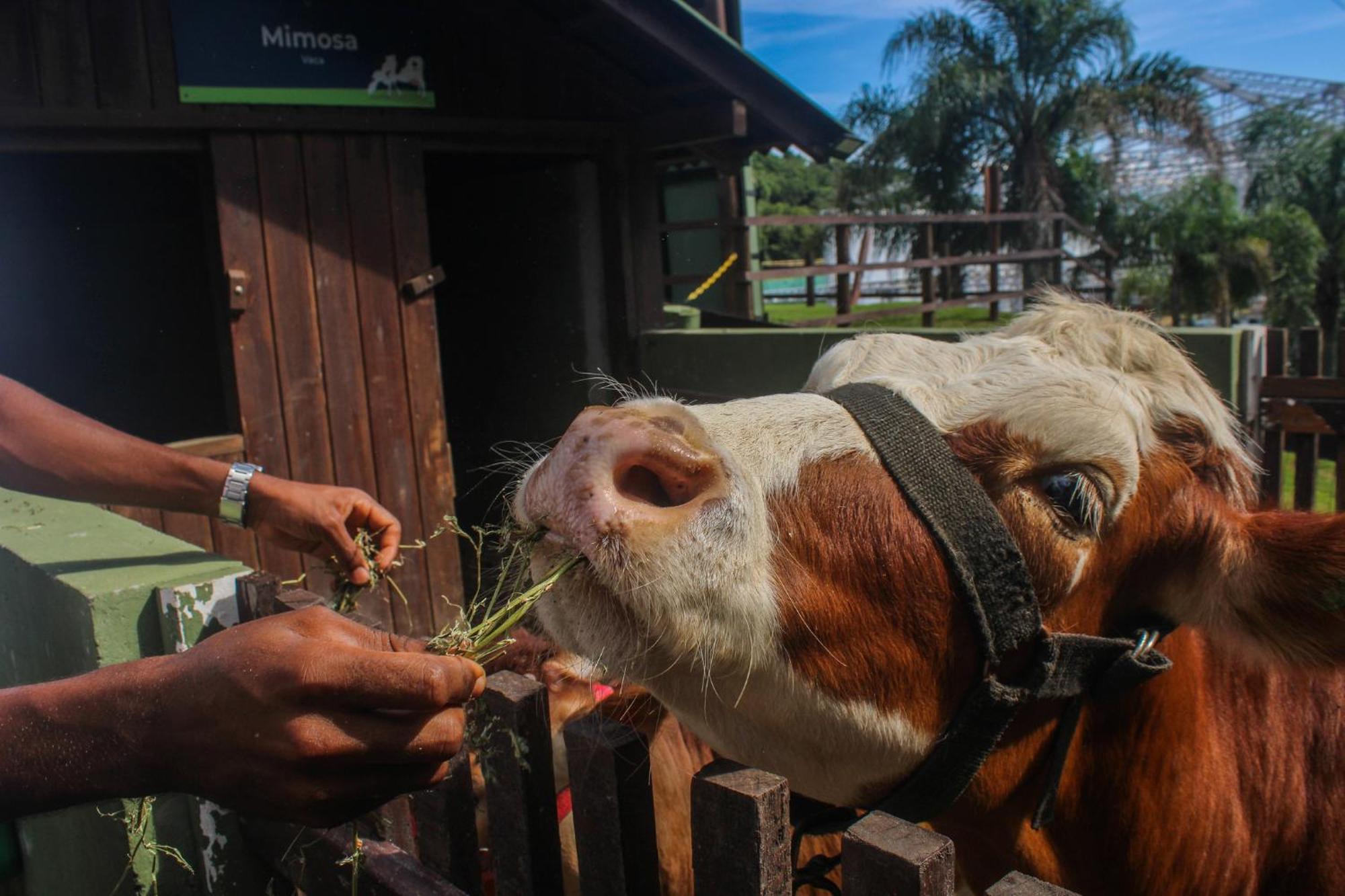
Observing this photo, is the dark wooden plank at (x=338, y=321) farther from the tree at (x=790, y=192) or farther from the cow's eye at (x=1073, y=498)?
the tree at (x=790, y=192)

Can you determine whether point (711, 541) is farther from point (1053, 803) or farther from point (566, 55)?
point (566, 55)

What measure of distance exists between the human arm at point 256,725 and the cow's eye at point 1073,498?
104cm

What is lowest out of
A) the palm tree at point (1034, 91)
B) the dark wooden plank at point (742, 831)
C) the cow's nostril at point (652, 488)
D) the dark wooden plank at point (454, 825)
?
the dark wooden plank at point (454, 825)

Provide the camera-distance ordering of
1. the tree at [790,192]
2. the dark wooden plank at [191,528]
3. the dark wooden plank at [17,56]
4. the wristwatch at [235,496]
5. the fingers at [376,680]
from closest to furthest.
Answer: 1. the fingers at [376,680]
2. the wristwatch at [235,496]
3. the dark wooden plank at [17,56]
4. the dark wooden plank at [191,528]
5. the tree at [790,192]

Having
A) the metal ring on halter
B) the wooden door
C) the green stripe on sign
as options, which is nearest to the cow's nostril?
the metal ring on halter

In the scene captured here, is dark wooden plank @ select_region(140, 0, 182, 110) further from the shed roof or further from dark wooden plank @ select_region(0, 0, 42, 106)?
the shed roof

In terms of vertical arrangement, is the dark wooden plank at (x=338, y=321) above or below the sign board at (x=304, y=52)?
below

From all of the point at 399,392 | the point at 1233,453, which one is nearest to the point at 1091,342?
the point at 1233,453

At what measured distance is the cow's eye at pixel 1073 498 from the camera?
171 centimetres

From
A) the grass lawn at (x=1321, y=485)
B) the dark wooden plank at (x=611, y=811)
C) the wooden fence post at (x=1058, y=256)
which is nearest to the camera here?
the dark wooden plank at (x=611, y=811)

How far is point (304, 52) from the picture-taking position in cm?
443

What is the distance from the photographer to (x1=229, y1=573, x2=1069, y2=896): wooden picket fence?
1.05 metres

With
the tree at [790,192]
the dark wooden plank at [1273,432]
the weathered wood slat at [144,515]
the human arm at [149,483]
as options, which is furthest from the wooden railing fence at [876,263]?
the tree at [790,192]

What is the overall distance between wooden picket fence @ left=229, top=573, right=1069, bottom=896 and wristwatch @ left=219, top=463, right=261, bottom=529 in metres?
0.39
